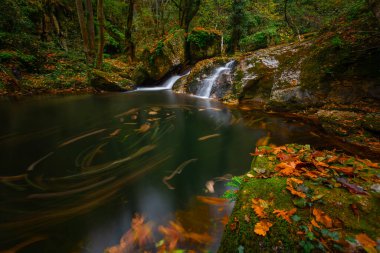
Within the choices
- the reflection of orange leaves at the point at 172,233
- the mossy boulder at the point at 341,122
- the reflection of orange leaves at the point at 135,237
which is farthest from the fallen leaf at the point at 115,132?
the mossy boulder at the point at 341,122

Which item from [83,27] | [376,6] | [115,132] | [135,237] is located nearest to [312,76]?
[376,6]

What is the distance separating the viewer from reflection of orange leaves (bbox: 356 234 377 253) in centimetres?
119

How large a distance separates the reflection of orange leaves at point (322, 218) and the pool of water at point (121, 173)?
1.16 meters

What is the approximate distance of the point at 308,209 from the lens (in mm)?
1500

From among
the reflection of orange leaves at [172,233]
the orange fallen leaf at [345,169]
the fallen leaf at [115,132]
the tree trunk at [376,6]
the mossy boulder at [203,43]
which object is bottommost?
the reflection of orange leaves at [172,233]

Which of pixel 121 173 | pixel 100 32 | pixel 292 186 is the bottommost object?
pixel 121 173

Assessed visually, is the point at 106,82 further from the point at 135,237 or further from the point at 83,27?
the point at 135,237

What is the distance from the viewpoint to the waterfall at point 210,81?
1081cm

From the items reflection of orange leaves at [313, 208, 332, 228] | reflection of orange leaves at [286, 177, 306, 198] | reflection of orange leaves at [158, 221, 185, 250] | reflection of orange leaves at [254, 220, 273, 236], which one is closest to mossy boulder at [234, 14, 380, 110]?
reflection of orange leaves at [286, 177, 306, 198]

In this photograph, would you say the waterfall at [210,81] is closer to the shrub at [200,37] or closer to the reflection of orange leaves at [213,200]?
the shrub at [200,37]

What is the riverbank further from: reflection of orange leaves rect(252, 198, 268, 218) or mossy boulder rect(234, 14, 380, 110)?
mossy boulder rect(234, 14, 380, 110)

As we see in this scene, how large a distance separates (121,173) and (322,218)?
10.1 feet

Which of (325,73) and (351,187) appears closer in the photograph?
(351,187)

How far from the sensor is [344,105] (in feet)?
19.1
